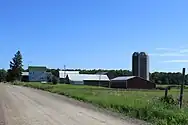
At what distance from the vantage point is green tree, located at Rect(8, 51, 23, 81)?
14662 cm

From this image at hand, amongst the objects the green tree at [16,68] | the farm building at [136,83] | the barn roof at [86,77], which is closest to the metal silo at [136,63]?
the farm building at [136,83]

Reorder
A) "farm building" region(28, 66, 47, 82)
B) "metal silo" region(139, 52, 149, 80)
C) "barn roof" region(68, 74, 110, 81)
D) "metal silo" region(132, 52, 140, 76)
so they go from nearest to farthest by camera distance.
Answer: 1. "metal silo" region(139, 52, 149, 80)
2. "metal silo" region(132, 52, 140, 76)
3. "barn roof" region(68, 74, 110, 81)
4. "farm building" region(28, 66, 47, 82)

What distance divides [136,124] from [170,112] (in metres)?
2.07

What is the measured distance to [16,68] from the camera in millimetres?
147375

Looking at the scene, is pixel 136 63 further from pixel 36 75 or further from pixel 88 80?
pixel 36 75

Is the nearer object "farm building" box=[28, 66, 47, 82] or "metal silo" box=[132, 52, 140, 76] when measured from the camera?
"metal silo" box=[132, 52, 140, 76]

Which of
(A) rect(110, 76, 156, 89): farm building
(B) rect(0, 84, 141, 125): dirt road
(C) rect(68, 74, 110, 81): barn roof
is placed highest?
(C) rect(68, 74, 110, 81): barn roof

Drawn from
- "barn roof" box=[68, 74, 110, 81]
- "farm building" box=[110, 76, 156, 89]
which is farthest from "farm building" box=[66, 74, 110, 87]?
"farm building" box=[110, 76, 156, 89]

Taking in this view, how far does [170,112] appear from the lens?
15.5 m

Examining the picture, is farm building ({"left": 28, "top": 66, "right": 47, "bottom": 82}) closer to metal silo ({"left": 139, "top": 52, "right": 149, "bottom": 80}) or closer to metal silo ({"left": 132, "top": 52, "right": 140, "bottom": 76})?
metal silo ({"left": 132, "top": 52, "right": 140, "bottom": 76})

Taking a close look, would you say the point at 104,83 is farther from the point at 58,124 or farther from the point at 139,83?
the point at 58,124

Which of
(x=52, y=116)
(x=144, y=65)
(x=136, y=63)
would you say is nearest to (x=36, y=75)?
(x=136, y=63)

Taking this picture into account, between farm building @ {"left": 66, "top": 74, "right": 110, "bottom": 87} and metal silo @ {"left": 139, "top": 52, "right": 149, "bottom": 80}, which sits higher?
metal silo @ {"left": 139, "top": 52, "right": 149, "bottom": 80}

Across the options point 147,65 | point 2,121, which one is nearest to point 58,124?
point 2,121
